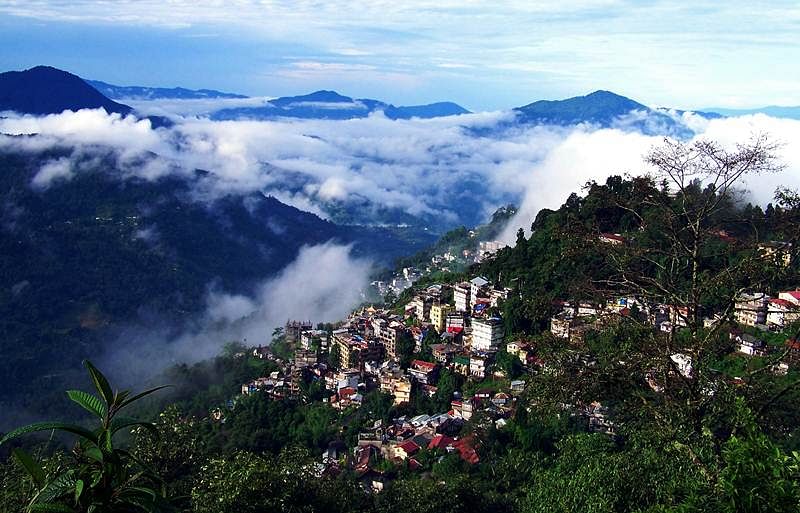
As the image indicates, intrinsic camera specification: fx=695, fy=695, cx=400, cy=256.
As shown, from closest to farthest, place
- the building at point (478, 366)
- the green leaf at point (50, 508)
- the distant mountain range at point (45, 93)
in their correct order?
the green leaf at point (50, 508)
the building at point (478, 366)
the distant mountain range at point (45, 93)

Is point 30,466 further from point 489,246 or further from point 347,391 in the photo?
point 489,246

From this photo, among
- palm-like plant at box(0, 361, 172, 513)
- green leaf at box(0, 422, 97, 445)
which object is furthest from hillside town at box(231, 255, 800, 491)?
green leaf at box(0, 422, 97, 445)

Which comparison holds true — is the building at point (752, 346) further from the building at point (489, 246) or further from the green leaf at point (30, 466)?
the building at point (489, 246)

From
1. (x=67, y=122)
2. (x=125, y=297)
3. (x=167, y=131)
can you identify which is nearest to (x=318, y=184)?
(x=167, y=131)

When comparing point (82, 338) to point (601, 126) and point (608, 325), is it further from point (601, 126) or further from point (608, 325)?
point (601, 126)

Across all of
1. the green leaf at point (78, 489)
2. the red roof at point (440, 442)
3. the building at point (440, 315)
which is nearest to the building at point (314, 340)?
the building at point (440, 315)

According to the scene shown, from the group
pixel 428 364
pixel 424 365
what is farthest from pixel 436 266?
pixel 424 365

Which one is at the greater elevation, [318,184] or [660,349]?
[660,349]
